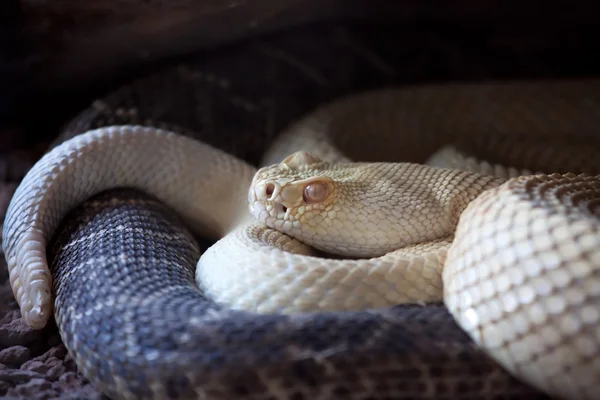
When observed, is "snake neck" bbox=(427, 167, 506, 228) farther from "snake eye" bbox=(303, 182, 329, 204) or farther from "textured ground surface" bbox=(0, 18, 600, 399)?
"textured ground surface" bbox=(0, 18, 600, 399)

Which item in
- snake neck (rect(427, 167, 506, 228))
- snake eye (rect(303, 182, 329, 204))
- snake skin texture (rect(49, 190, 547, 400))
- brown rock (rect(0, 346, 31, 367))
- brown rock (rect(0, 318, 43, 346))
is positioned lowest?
brown rock (rect(0, 346, 31, 367))

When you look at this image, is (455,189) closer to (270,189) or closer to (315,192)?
(315,192)

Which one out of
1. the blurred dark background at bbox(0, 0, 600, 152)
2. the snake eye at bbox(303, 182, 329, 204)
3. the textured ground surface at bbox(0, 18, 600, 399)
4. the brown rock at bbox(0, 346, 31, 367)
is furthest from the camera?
the textured ground surface at bbox(0, 18, 600, 399)

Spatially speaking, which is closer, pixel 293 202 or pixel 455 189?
pixel 293 202

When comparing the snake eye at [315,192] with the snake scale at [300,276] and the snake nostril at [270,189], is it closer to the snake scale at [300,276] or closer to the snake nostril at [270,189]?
the snake scale at [300,276]

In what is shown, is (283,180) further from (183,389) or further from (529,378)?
(529,378)

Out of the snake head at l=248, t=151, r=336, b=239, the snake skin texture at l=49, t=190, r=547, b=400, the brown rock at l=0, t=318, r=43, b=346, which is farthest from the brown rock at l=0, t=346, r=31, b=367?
the snake head at l=248, t=151, r=336, b=239

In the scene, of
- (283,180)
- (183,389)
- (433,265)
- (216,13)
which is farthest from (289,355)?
(216,13)

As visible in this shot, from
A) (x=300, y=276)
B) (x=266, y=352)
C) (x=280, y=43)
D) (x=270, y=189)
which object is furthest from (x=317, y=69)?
(x=266, y=352)
